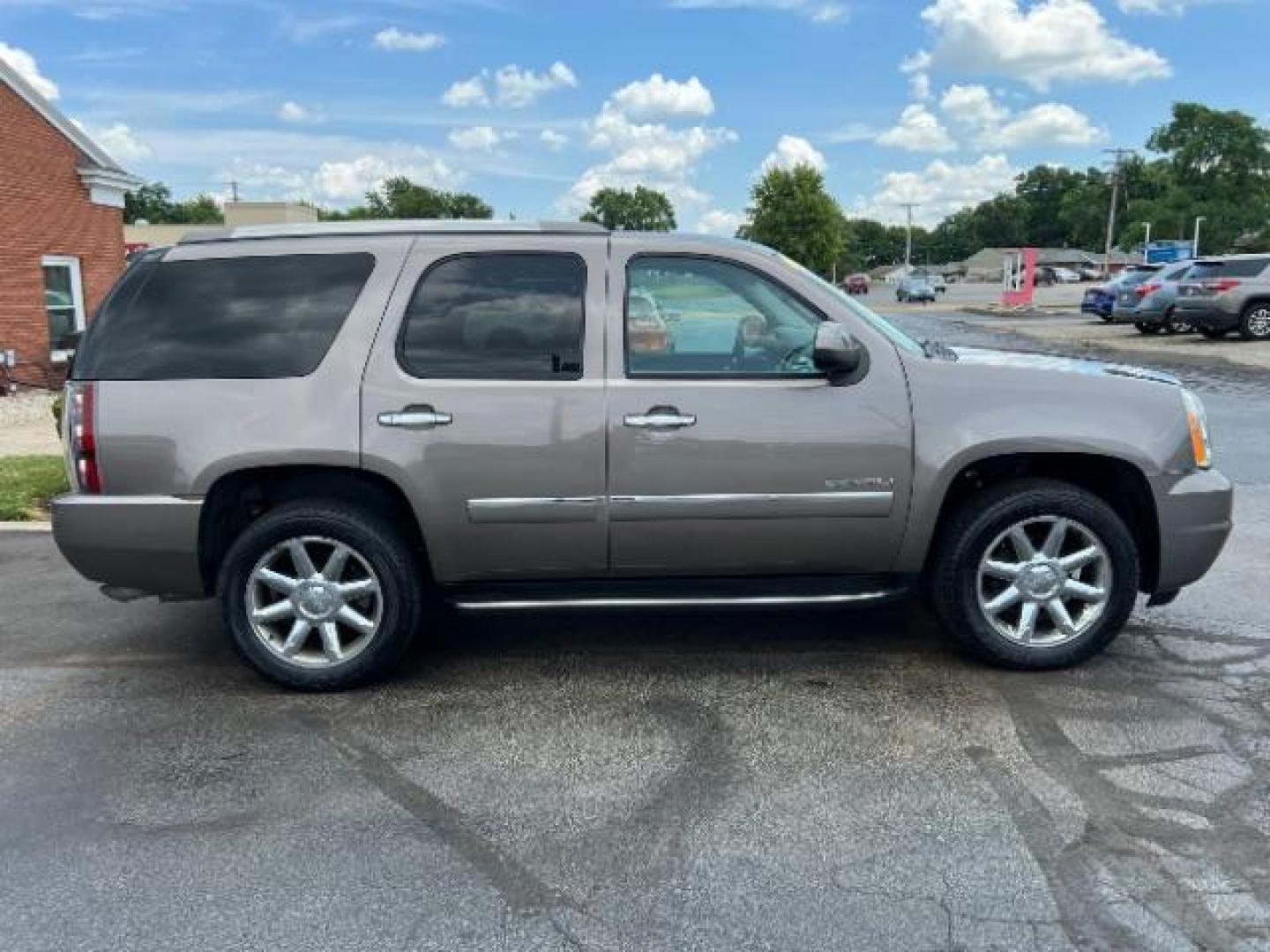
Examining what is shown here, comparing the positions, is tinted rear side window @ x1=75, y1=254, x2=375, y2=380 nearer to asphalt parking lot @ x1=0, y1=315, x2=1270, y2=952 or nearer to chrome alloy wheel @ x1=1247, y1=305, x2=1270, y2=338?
asphalt parking lot @ x1=0, y1=315, x2=1270, y2=952

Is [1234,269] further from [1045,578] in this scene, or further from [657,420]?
[657,420]

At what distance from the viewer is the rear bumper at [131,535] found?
14.0 feet

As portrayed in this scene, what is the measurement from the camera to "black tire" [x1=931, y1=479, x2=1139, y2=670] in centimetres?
440

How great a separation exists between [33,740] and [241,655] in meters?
0.79

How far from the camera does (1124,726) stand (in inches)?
158

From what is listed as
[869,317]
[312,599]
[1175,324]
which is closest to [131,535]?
[312,599]

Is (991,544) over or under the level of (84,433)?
under

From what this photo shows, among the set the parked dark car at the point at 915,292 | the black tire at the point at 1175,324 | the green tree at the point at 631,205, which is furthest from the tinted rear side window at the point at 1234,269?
the green tree at the point at 631,205

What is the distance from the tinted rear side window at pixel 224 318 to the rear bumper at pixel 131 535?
19.8 inches

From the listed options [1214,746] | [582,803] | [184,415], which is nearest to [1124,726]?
[1214,746]

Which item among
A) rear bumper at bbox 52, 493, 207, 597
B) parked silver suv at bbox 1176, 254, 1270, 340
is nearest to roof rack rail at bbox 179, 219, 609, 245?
rear bumper at bbox 52, 493, 207, 597

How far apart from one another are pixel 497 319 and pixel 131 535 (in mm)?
1684

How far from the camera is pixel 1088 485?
4.64 m

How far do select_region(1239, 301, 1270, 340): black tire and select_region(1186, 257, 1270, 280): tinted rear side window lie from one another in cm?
62
